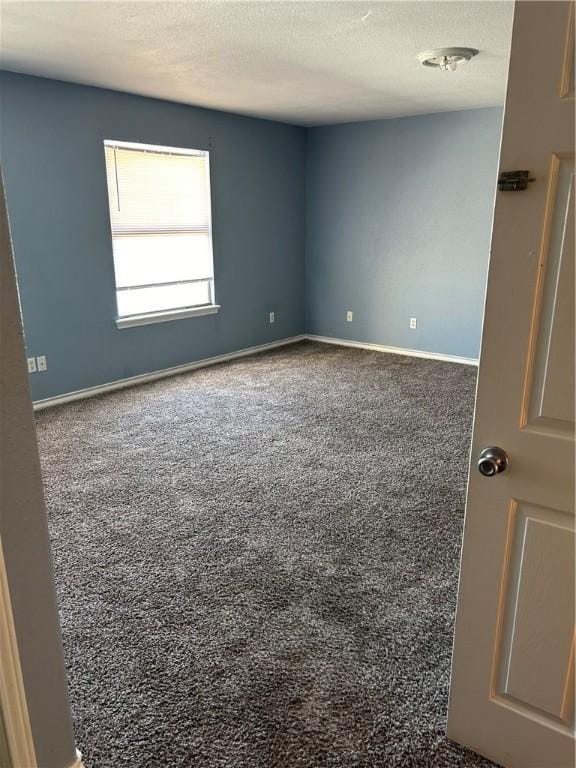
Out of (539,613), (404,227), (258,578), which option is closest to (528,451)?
(539,613)

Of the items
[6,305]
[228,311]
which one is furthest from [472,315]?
[6,305]

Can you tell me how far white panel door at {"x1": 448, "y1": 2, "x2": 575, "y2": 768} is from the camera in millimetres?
1156

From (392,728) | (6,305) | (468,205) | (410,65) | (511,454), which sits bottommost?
(392,728)

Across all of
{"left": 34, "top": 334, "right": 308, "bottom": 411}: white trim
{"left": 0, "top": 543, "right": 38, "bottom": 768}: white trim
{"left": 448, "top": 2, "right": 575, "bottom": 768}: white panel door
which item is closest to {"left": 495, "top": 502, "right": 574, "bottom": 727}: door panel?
{"left": 448, "top": 2, "right": 575, "bottom": 768}: white panel door

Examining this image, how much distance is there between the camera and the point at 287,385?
16.6 ft

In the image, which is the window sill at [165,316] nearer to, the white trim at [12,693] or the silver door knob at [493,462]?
the white trim at [12,693]

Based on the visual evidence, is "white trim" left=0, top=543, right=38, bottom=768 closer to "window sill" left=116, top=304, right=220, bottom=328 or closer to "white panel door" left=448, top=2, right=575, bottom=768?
"white panel door" left=448, top=2, right=575, bottom=768

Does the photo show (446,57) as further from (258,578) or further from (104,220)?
(258,578)

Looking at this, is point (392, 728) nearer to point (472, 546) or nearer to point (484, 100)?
point (472, 546)

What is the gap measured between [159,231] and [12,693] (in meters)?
4.38

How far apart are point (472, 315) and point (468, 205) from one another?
3.45 feet

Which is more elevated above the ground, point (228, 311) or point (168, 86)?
point (168, 86)

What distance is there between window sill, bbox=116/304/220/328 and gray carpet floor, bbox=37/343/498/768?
2.79 feet

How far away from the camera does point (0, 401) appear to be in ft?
3.93
